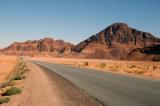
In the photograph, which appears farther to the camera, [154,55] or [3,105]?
[154,55]

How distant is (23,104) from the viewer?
12148 millimetres

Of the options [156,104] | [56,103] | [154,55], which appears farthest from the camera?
[154,55]

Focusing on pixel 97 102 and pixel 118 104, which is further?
pixel 97 102

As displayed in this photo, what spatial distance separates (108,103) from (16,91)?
529 cm

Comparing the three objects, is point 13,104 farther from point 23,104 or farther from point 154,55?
point 154,55

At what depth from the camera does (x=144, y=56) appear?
148 meters

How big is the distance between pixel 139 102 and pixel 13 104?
15.2ft

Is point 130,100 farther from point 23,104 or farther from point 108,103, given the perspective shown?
point 23,104

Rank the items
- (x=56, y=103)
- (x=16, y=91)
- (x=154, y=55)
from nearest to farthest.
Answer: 1. (x=56, y=103)
2. (x=16, y=91)
3. (x=154, y=55)

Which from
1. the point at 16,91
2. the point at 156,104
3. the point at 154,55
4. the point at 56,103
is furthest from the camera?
the point at 154,55

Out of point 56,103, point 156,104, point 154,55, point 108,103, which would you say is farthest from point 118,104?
point 154,55

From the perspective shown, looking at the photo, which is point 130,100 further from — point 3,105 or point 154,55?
point 154,55

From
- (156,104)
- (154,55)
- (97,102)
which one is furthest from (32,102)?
(154,55)

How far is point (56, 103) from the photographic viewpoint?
12461 mm
